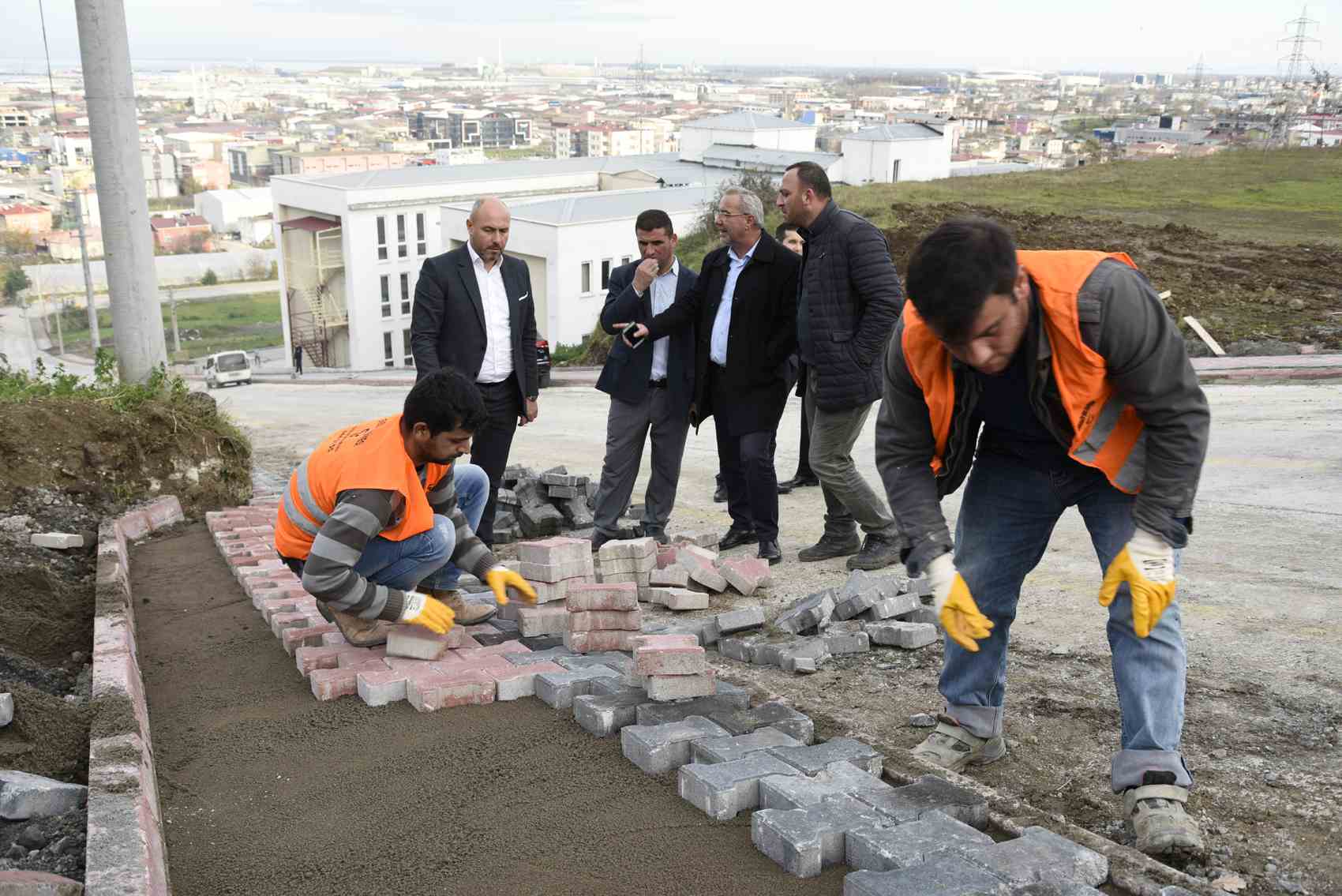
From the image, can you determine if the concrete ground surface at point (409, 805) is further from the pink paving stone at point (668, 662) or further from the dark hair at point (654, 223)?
the dark hair at point (654, 223)

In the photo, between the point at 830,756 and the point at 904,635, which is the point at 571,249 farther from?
the point at 830,756

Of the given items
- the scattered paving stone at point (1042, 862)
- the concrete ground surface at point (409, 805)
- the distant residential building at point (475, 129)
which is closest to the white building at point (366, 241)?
the concrete ground surface at point (409, 805)

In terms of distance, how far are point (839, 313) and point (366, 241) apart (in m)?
33.8

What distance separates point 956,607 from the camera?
3.00 meters

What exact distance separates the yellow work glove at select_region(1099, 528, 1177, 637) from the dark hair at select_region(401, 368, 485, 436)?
204 cm

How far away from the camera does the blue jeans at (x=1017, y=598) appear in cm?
281

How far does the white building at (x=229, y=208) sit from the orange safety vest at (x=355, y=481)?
80397mm

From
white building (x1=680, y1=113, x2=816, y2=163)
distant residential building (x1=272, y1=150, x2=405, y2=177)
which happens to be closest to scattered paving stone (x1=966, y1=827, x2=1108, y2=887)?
white building (x1=680, y1=113, x2=816, y2=163)

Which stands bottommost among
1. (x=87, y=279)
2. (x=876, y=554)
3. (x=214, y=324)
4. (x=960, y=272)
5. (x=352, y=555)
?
(x=214, y=324)

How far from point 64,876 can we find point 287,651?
169cm

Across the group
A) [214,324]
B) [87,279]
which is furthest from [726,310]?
[214,324]

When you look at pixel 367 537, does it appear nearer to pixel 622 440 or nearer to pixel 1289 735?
pixel 622 440

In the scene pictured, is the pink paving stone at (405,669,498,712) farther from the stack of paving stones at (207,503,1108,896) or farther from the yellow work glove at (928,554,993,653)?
the yellow work glove at (928,554,993,653)

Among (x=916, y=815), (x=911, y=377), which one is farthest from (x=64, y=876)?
(x=911, y=377)
